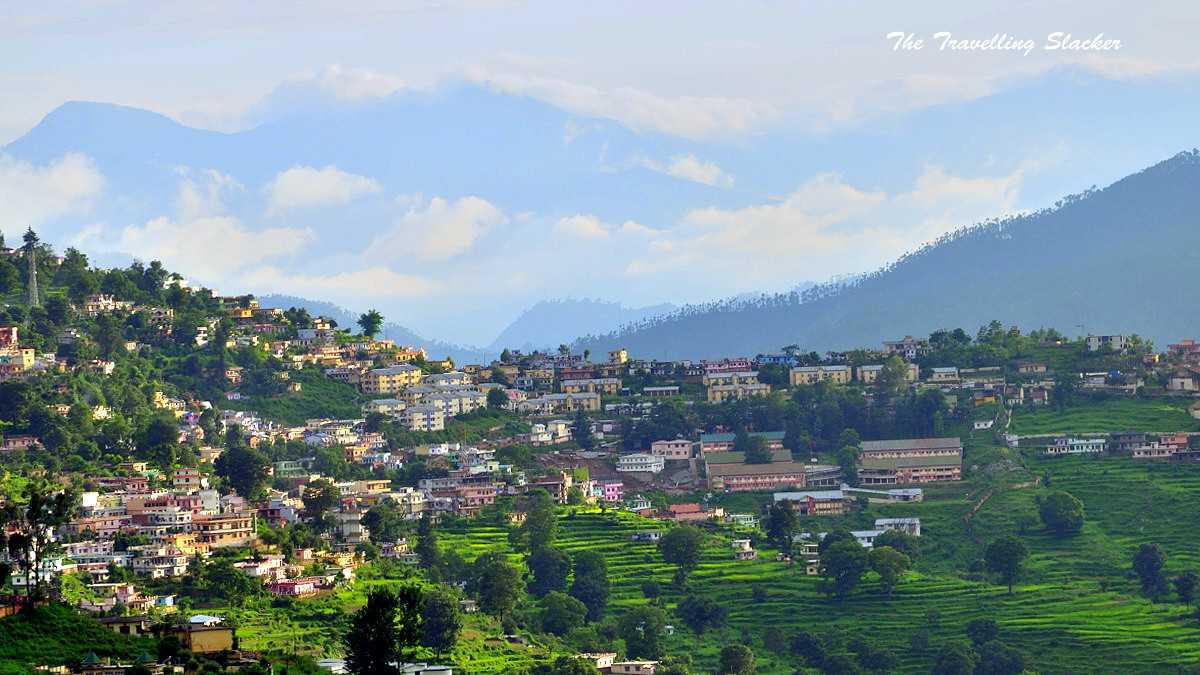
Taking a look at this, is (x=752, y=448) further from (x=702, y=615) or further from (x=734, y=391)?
(x=702, y=615)

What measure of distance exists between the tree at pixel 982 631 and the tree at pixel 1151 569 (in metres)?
5.21

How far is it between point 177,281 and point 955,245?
8665cm

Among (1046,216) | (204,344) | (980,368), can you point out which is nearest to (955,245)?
(1046,216)

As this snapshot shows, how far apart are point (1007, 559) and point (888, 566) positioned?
3.15 m

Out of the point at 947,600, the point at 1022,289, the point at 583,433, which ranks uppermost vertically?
the point at 1022,289

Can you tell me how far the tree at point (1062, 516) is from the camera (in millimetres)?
64188

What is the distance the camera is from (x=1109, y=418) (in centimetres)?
7369

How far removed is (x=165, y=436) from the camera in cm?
6444

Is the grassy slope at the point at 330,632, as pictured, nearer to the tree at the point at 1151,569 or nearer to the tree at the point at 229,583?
the tree at the point at 229,583

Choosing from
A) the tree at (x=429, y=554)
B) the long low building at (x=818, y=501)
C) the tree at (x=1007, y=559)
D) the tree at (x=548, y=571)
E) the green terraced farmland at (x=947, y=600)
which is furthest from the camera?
the long low building at (x=818, y=501)

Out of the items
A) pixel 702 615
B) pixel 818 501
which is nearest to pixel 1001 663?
pixel 702 615

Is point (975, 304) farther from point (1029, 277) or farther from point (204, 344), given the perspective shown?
point (204, 344)

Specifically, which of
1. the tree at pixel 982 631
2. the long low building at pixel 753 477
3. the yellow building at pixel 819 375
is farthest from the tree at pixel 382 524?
the yellow building at pixel 819 375

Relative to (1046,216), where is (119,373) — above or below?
below
